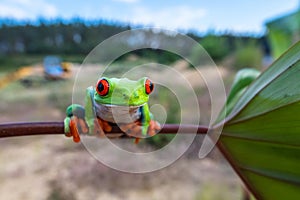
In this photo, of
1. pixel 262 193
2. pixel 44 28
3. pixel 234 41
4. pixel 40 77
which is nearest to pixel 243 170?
pixel 262 193

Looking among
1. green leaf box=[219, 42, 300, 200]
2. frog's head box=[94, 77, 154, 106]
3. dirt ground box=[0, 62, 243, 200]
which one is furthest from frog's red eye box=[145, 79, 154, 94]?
dirt ground box=[0, 62, 243, 200]

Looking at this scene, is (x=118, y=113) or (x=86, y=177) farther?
(x=86, y=177)

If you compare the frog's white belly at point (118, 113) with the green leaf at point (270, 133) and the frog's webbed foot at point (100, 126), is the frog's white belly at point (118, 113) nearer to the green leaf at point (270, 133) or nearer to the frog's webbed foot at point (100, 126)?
the frog's webbed foot at point (100, 126)

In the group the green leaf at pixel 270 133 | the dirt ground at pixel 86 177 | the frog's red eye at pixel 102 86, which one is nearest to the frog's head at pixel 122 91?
the frog's red eye at pixel 102 86

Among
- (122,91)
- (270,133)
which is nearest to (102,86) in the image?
(122,91)

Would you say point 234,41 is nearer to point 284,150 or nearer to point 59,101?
point 59,101

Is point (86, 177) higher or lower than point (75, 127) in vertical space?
lower

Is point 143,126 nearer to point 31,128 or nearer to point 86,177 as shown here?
point 31,128
